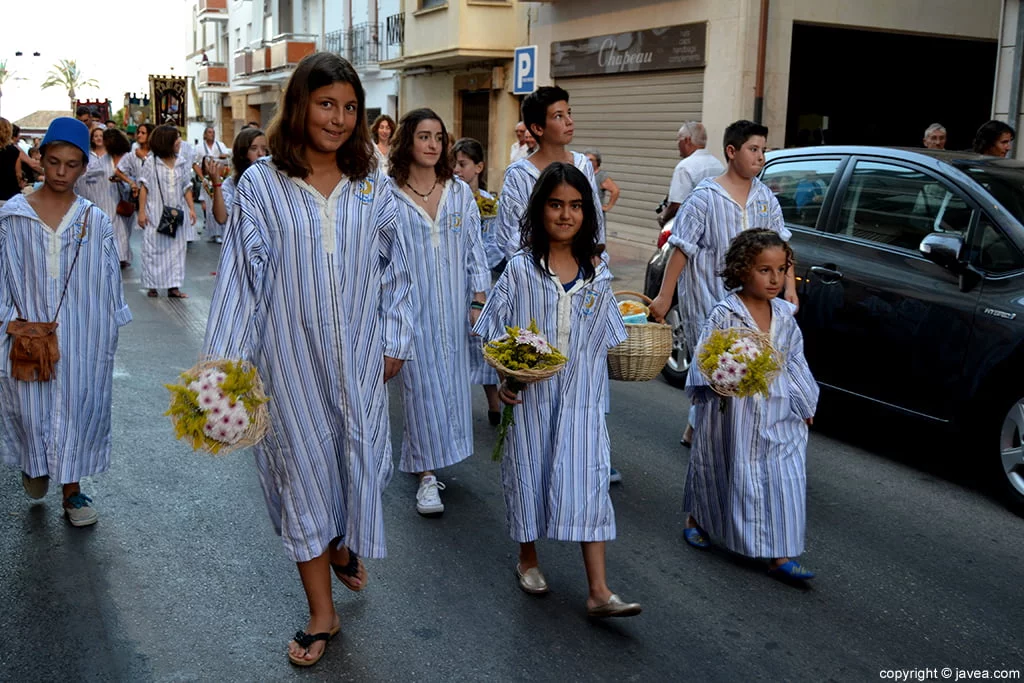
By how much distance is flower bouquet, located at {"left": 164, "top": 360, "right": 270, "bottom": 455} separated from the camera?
3518mm

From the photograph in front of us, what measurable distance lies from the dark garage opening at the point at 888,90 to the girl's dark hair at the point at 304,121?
15.2 m

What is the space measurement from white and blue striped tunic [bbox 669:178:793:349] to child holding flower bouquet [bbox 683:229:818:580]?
96 cm

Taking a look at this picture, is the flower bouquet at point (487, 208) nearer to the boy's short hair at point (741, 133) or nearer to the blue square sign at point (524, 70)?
the boy's short hair at point (741, 133)

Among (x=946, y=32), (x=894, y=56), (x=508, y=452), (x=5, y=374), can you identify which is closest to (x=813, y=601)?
(x=508, y=452)

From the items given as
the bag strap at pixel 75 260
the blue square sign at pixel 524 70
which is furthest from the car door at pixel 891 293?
the blue square sign at pixel 524 70

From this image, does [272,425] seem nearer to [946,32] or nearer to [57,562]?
[57,562]

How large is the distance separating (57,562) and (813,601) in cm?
328

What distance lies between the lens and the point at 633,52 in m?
18.1

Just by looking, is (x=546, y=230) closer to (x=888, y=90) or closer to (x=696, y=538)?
(x=696, y=538)

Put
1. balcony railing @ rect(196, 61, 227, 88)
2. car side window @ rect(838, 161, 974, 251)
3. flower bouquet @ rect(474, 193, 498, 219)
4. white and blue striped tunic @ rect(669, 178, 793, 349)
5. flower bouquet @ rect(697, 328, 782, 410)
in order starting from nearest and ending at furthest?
1. flower bouquet @ rect(697, 328, 782, 410)
2. white and blue striped tunic @ rect(669, 178, 793, 349)
3. car side window @ rect(838, 161, 974, 251)
4. flower bouquet @ rect(474, 193, 498, 219)
5. balcony railing @ rect(196, 61, 227, 88)

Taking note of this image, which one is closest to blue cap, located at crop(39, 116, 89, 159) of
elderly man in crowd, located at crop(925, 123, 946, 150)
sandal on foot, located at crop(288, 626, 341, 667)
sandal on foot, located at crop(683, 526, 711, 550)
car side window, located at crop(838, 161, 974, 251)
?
sandal on foot, located at crop(288, 626, 341, 667)

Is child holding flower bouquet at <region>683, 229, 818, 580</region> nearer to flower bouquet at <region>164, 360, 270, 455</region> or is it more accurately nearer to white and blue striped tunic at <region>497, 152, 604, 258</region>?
white and blue striped tunic at <region>497, 152, 604, 258</region>

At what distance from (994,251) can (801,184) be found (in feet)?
5.79

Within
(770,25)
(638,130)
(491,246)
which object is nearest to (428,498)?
(491,246)
